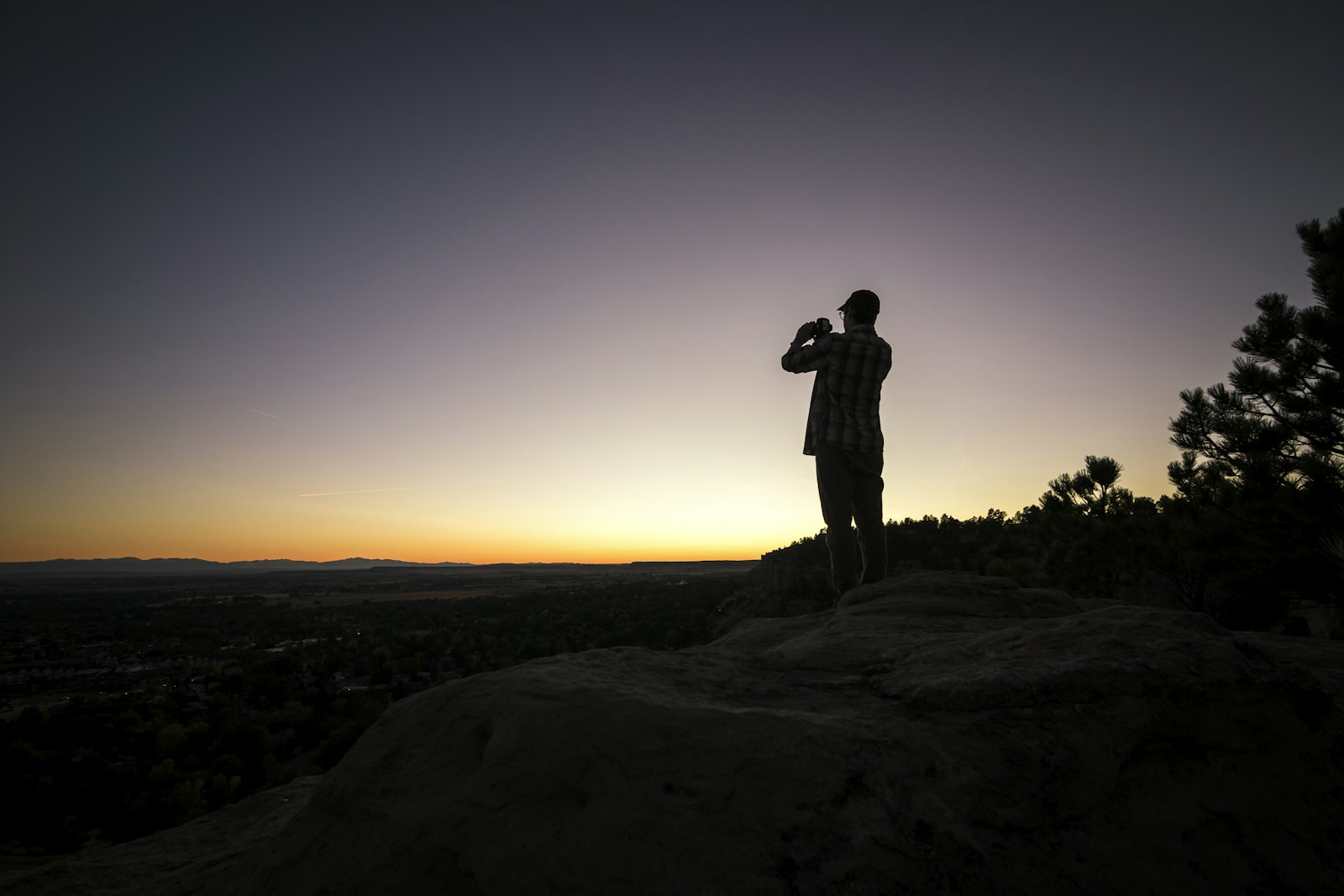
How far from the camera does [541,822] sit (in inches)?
59.0

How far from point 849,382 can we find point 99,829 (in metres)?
9.07

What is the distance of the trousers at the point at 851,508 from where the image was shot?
441 cm

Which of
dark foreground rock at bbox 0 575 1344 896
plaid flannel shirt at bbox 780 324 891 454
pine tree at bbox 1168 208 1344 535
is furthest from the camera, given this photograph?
pine tree at bbox 1168 208 1344 535

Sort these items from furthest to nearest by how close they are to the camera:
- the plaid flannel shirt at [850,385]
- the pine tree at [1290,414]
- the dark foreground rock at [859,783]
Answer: the pine tree at [1290,414] → the plaid flannel shirt at [850,385] → the dark foreground rock at [859,783]

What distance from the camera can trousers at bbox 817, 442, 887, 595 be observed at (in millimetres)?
4414

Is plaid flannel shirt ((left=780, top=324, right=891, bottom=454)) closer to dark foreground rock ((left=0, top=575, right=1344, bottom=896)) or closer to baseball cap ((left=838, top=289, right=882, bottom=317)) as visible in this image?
baseball cap ((left=838, top=289, right=882, bottom=317))

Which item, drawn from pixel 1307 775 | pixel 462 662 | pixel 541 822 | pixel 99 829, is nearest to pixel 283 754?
pixel 99 829

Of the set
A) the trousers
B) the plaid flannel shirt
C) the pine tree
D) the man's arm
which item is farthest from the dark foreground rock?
the pine tree

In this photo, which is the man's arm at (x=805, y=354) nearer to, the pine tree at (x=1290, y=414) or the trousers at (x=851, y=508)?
the trousers at (x=851, y=508)

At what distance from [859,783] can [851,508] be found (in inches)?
123

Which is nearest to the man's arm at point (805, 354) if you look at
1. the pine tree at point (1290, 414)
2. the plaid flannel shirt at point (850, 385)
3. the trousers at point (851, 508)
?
the plaid flannel shirt at point (850, 385)

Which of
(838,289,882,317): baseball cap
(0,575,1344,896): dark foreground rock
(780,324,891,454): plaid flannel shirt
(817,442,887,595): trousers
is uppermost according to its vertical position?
(838,289,882,317): baseball cap

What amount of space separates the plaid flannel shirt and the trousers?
125mm

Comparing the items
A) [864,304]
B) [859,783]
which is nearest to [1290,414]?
[864,304]
